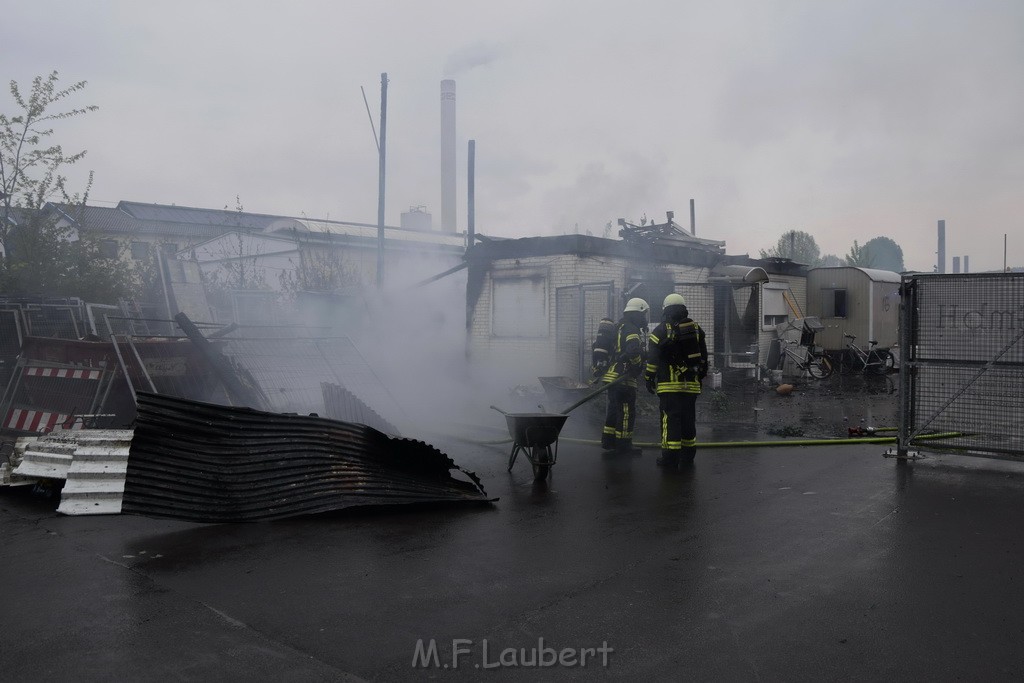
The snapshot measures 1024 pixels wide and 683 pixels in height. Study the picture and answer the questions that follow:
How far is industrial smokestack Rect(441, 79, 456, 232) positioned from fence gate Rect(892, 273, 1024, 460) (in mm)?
28201

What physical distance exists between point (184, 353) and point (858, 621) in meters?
8.57

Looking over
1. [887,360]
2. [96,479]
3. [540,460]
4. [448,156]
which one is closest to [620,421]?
[540,460]

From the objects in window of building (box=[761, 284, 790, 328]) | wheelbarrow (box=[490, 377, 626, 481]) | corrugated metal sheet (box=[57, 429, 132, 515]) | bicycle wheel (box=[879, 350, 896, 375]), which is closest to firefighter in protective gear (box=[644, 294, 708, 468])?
wheelbarrow (box=[490, 377, 626, 481])

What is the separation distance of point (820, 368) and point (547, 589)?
16.6 m

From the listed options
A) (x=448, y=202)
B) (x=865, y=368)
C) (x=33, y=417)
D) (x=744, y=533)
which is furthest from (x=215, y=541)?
(x=448, y=202)

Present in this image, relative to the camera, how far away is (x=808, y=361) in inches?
750

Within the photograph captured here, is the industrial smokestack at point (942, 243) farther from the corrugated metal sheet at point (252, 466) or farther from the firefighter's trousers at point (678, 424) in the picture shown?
the corrugated metal sheet at point (252, 466)

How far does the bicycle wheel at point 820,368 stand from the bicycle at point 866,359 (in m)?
0.59

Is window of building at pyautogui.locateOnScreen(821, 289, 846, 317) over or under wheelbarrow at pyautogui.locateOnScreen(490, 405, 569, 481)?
over

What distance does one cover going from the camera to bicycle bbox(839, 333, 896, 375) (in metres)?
19.7

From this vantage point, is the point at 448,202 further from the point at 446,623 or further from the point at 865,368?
the point at 446,623

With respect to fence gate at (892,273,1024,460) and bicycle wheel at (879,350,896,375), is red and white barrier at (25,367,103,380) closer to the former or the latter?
fence gate at (892,273,1024,460)

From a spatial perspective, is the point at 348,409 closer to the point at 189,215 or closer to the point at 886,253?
the point at 189,215

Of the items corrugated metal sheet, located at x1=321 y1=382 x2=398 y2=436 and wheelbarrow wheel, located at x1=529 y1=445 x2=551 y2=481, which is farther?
corrugated metal sheet, located at x1=321 y1=382 x2=398 y2=436
